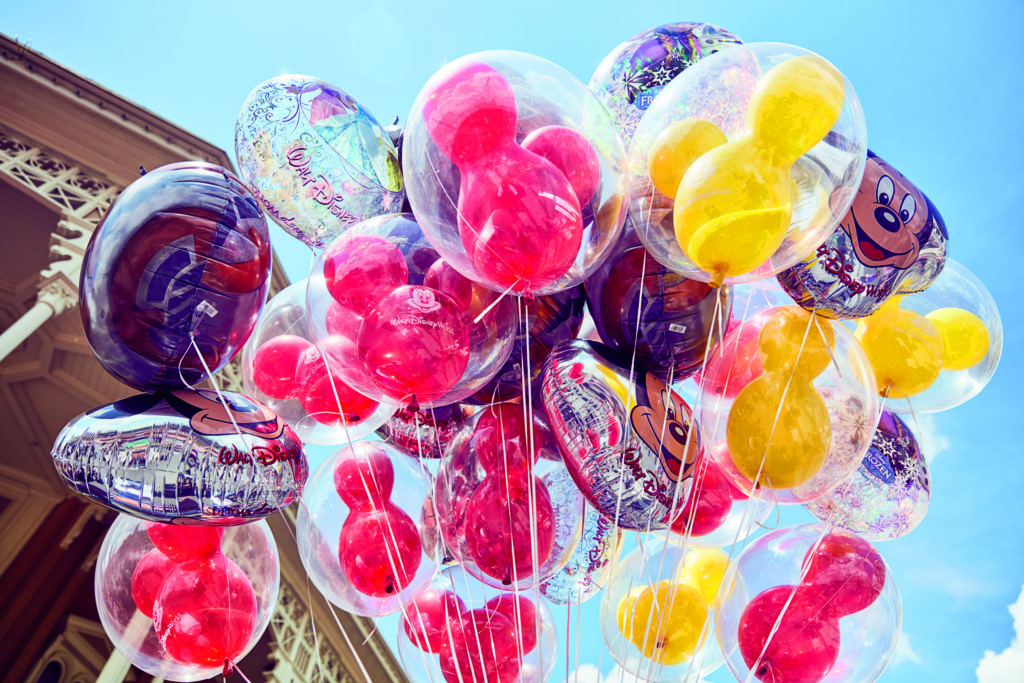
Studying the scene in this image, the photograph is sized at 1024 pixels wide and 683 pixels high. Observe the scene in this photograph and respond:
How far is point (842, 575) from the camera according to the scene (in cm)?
163

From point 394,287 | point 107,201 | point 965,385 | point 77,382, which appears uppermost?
point 394,287

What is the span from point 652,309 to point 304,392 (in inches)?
45.4

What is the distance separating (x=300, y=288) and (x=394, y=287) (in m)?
0.88

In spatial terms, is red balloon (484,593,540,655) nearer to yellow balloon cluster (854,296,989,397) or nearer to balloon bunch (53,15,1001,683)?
balloon bunch (53,15,1001,683)

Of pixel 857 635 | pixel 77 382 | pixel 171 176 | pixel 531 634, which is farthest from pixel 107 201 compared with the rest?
pixel 857 635

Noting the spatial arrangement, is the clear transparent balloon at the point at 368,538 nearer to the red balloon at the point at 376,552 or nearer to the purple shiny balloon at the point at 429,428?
the red balloon at the point at 376,552

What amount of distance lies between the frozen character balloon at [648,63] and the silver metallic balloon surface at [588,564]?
4.24ft

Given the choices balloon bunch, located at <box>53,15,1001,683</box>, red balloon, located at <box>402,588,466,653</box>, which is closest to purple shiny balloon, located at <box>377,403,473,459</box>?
balloon bunch, located at <box>53,15,1001,683</box>

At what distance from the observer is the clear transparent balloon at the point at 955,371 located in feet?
6.23

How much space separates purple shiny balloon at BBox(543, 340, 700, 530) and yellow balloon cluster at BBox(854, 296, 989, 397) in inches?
25.9

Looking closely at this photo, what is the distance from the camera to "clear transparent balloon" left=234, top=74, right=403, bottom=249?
1875 millimetres

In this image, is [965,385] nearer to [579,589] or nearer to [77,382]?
[579,589]

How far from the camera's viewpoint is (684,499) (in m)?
1.53

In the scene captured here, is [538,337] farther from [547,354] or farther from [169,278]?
[169,278]
